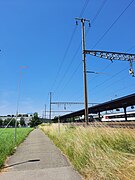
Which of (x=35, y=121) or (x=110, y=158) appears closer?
(x=110, y=158)

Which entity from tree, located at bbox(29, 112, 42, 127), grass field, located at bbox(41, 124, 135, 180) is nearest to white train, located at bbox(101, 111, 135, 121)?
grass field, located at bbox(41, 124, 135, 180)

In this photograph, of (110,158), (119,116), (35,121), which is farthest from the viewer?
(35,121)

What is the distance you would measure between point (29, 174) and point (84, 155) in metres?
1.80

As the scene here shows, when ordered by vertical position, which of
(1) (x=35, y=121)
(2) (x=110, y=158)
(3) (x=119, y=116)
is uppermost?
(3) (x=119, y=116)

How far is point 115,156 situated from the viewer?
5293 millimetres

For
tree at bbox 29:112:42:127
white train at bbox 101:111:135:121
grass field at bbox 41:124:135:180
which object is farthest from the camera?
tree at bbox 29:112:42:127

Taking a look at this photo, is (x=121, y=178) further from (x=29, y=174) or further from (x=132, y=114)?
(x=132, y=114)

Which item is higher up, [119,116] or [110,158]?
[119,116]

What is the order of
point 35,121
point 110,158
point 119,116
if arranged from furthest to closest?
point 35,121
point 119,116
point 110,158

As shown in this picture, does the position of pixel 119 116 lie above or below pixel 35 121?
above

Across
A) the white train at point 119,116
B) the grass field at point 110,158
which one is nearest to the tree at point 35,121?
the white train at point 119,116

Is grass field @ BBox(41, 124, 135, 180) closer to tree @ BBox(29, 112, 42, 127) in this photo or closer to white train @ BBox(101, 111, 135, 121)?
white train @ BBox(101, 111, 135, 121)

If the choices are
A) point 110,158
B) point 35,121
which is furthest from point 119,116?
point 35,121

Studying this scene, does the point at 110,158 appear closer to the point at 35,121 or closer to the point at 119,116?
the point at 119,116
